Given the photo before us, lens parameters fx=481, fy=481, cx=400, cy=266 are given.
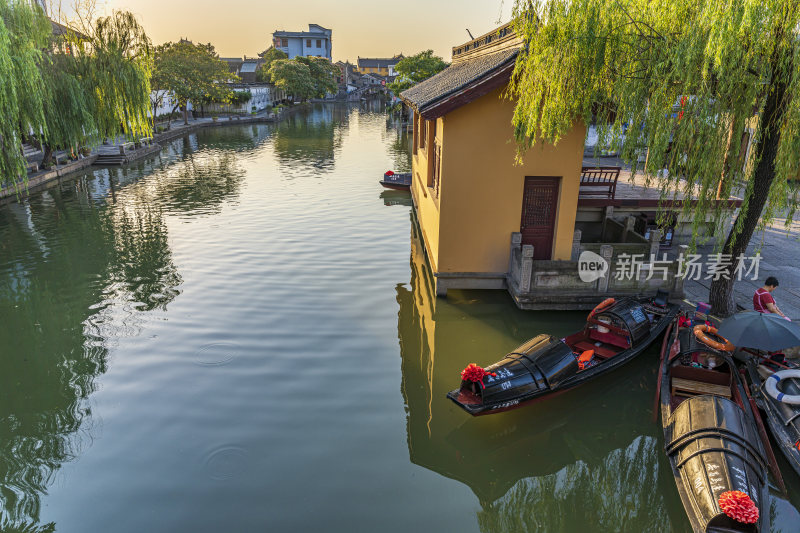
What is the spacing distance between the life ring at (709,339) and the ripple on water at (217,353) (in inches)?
369

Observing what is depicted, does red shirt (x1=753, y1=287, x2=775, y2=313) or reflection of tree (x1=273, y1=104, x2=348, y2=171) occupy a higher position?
reflection of tree (x1=273, y1=104, x2=348, y2=171)

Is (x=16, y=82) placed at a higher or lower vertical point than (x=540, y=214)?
higher

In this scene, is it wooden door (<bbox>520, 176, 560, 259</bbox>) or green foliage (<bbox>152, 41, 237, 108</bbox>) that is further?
green foliage (<bbox>152, 41, 237, 108</bbox>)

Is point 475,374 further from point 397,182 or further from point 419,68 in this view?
point 419,68

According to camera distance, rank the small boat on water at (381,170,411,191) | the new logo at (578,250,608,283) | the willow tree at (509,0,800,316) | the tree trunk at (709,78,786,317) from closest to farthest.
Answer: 1. the willow tree at (509,0,800,316)
2. the tree trunk at (709,78,786,317)
3. the new logo at (578,250,608,283)
4. the small boat on water at (381,170,411,191)

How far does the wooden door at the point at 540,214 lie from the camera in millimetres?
12344

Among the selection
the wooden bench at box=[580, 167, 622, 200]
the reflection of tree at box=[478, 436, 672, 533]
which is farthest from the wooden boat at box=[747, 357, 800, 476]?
the wooden bench at box=[580, 167, 622, 200]

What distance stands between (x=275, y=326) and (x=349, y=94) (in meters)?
125

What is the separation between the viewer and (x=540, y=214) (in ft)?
41.6

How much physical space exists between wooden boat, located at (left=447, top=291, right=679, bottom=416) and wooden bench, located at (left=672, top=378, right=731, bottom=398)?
1154 millimetres

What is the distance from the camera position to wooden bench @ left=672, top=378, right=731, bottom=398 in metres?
8.34

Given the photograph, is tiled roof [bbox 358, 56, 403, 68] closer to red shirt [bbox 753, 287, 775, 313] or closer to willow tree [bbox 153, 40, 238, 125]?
willow tree [bbox 153, 40, 238, 125]

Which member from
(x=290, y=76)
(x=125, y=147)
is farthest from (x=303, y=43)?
(x=125, y=147)

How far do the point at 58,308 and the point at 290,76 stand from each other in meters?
74.5
